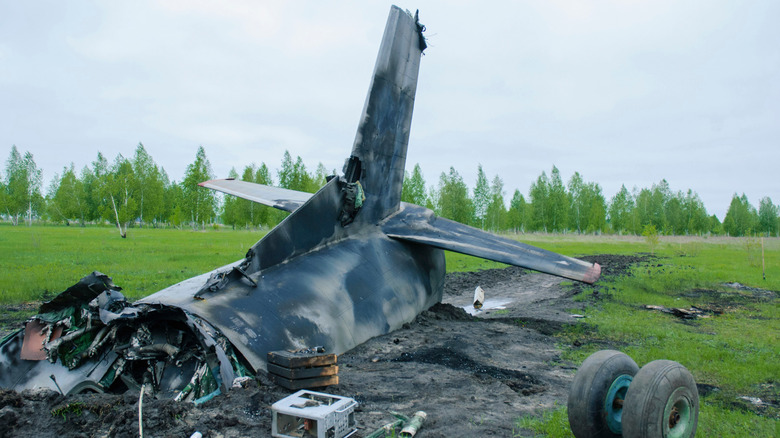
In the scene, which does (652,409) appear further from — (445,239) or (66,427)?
(445,239)

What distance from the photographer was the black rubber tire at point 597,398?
3.84m

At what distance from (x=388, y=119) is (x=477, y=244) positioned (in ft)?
9.36

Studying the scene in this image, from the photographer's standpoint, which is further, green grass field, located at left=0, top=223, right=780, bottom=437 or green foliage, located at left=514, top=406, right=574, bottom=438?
green grass field, located at left=0, top=223, right=780, bottom=437

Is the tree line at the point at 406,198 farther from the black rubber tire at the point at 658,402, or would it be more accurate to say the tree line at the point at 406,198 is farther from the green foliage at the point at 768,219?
the black rubber tire at the point at 658,402

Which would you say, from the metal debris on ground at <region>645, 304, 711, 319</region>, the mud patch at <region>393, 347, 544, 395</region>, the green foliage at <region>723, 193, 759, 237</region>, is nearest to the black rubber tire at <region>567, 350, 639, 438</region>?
the mud patch at <region>393, 347, 544, 395</region>

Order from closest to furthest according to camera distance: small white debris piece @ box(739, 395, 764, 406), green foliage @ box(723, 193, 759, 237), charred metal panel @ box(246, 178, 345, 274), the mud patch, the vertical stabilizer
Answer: small white debris piece @ box(739, 395, 764, 406)
the mud patch
charred metal panel @ box(246, 178, 345, 274)
the vertical stabilizer
green foliage @ box(723, 193, 759, 237)

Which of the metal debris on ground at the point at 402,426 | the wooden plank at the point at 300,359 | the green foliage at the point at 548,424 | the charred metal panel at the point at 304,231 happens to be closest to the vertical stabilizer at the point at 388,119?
the charred metal panel at the point at 304,231

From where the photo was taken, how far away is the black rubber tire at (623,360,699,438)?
3.53m

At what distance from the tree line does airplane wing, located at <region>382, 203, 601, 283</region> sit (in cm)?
4420

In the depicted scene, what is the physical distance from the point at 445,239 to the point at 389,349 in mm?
2659

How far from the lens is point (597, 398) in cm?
384

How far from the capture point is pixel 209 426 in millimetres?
4090

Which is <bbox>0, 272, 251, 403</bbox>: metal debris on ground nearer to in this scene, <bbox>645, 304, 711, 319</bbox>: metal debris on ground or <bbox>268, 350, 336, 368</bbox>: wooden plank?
<bbox>268, 350, 336, 368</bbox>: wooden plank

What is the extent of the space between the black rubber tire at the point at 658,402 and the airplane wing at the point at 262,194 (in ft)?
22.0
